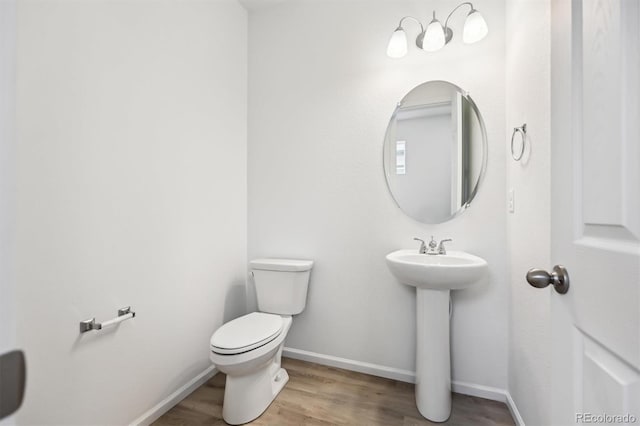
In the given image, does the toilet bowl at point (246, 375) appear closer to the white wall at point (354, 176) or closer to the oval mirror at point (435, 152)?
the white wall at point (354, 176)

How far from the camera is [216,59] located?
6.20ft

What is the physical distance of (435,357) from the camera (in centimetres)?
146

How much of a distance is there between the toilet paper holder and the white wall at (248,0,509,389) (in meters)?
0.99

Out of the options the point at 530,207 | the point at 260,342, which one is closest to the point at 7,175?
the point at 260,342

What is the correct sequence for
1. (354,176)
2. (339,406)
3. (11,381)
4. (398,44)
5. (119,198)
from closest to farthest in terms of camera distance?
(11,381), (119,198), (339,406), (398,44), (354,176)

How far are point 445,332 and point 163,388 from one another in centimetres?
155

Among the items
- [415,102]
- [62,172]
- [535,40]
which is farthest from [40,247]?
[535,40]

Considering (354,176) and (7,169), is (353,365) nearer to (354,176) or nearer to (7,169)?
(354,176)

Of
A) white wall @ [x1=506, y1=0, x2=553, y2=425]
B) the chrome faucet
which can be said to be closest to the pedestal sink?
the chrome faucet

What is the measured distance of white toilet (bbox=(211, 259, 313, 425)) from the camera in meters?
1.38

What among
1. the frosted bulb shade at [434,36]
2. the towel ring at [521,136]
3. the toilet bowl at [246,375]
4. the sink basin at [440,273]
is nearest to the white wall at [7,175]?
the toilet bowl at [246,375]

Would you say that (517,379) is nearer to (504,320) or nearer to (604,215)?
(504,320)

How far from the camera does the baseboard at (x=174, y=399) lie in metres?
1.39

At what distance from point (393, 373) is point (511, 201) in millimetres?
1276
